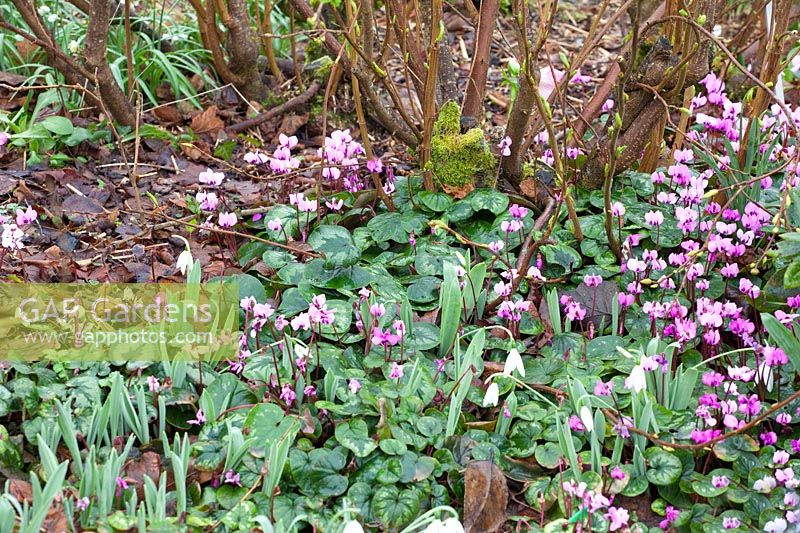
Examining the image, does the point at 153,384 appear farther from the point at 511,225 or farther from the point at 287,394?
A: the point at 511,225

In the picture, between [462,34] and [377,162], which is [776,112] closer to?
[377,162]

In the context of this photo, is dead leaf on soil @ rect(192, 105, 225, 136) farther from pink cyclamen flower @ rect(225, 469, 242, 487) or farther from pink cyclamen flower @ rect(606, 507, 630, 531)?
pink cyclamen flower @ rect(606, 507, 630, 531)

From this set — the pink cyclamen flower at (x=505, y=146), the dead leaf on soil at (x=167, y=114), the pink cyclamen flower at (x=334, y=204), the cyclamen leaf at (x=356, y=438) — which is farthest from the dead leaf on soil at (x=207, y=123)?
the cyclamen leaf at (x=356, y=438)

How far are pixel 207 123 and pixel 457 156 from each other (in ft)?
4.46

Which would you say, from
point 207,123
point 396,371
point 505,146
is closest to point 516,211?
point 505,146

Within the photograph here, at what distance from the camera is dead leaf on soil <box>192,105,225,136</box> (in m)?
3.99

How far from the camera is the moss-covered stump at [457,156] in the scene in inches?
125

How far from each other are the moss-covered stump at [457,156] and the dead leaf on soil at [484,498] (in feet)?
4.26

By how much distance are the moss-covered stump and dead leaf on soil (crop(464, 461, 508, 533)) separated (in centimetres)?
130

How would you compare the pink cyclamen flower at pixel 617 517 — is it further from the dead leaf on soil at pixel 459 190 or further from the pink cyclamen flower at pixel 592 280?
the dead leaf on soil at pixel 459 190

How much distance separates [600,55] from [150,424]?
367 centimetres

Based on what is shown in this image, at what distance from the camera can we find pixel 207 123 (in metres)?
4.00

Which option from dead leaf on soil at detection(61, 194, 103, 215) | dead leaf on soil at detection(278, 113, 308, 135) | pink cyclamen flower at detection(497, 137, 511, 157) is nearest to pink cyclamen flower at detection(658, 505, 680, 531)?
pink cyclamen flower at detection(497, 137, 511, 157)

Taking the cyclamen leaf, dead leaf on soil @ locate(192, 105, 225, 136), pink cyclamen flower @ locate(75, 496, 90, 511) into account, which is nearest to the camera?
pink cyclamen flower @ locate(75, 496, 90, 511)
